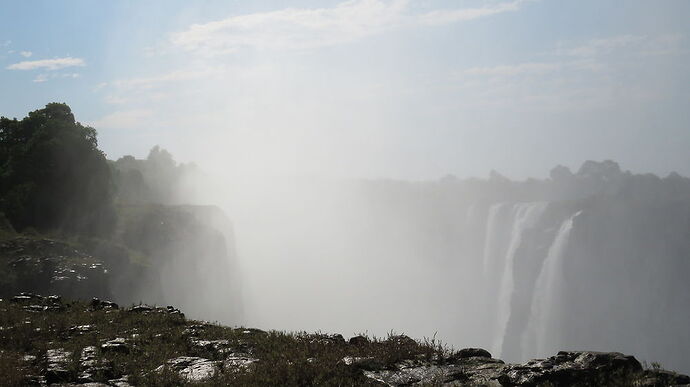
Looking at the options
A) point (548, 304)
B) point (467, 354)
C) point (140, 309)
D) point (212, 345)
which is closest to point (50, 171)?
point (140, 309)

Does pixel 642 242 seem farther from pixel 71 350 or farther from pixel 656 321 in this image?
pixel 71 350

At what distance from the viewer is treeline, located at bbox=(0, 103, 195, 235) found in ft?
149

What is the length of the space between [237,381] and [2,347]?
717cm

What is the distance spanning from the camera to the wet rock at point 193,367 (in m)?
9.11

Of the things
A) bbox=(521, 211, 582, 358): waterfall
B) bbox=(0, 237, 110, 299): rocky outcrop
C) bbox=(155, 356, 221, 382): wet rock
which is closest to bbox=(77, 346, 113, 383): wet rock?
bbox=(155, 356, 221, 382): wet rock

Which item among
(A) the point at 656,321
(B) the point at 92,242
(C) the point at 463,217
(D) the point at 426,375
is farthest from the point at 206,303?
(C) the point at 463,217

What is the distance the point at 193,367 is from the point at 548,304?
369 ft

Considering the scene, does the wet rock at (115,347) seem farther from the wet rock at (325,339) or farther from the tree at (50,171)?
the tree at (50,171)

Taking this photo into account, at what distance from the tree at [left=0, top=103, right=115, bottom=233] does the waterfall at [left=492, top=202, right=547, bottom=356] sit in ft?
326

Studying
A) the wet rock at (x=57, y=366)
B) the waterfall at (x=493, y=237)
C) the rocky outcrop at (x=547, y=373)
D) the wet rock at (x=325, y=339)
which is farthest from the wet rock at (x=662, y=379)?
the waterfall at (x=493, y=237)

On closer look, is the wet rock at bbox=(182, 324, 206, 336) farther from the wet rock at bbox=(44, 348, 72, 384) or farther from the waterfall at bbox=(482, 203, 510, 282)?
the waterfall at bbox=(482, 203, 510, 282)

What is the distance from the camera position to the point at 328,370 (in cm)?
884

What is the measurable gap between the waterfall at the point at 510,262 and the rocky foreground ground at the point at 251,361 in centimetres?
11541

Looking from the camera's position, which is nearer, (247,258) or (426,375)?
(426,375)
